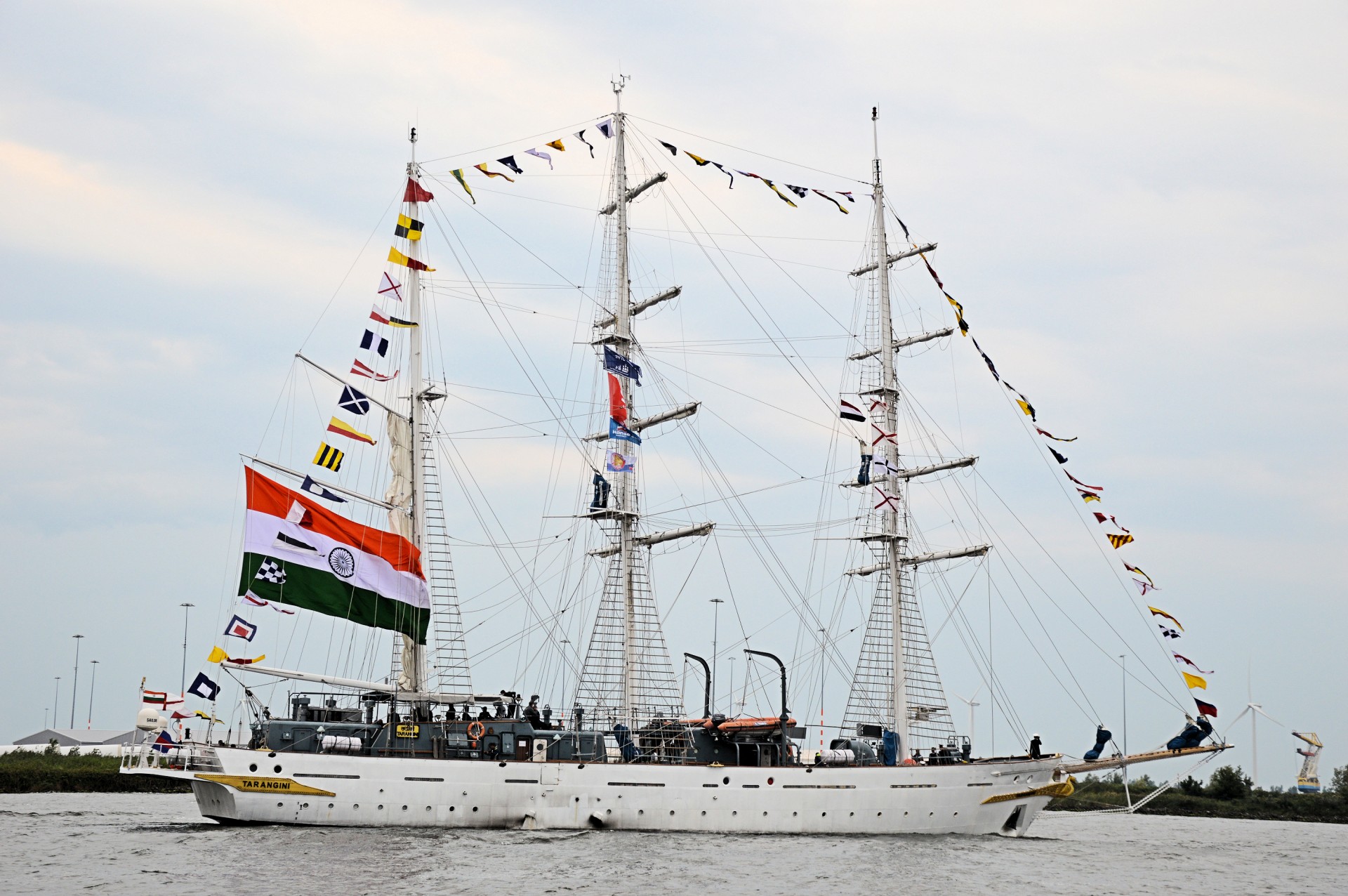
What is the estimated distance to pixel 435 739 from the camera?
49750 millimetres

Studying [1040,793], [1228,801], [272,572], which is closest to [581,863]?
[272,572]

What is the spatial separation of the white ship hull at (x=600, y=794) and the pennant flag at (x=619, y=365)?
62.1ft

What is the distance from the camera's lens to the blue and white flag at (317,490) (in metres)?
50.9

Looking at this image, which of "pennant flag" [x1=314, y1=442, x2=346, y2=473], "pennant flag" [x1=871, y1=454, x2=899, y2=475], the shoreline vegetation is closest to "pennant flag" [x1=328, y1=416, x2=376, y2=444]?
"pennant flag" [x1=314, y1=442, x2=346, y2=473]

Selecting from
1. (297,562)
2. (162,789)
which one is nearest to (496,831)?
(297,562)

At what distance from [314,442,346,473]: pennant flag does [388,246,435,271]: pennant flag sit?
372 inches

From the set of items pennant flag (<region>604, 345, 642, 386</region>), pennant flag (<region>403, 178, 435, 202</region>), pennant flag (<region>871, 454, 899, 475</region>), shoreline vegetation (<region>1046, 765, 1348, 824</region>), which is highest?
pennant flag (<region>403, 178, 435, 202</region>)

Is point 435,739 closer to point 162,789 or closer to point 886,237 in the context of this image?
point 886,237

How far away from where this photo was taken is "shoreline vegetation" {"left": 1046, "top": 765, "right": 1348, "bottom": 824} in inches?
3890

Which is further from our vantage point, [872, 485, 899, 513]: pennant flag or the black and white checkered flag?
[872, 485, 899, 513]: pennant flag

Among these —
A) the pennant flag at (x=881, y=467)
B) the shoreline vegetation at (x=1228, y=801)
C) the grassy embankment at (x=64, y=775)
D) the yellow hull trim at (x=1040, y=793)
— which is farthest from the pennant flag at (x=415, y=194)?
the shoreline vegetation at (x=1228, y=801)

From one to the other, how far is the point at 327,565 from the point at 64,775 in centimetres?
4045

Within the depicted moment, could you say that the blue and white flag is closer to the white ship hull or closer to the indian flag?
the indian flag

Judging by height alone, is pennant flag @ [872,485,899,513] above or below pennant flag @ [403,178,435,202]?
below
